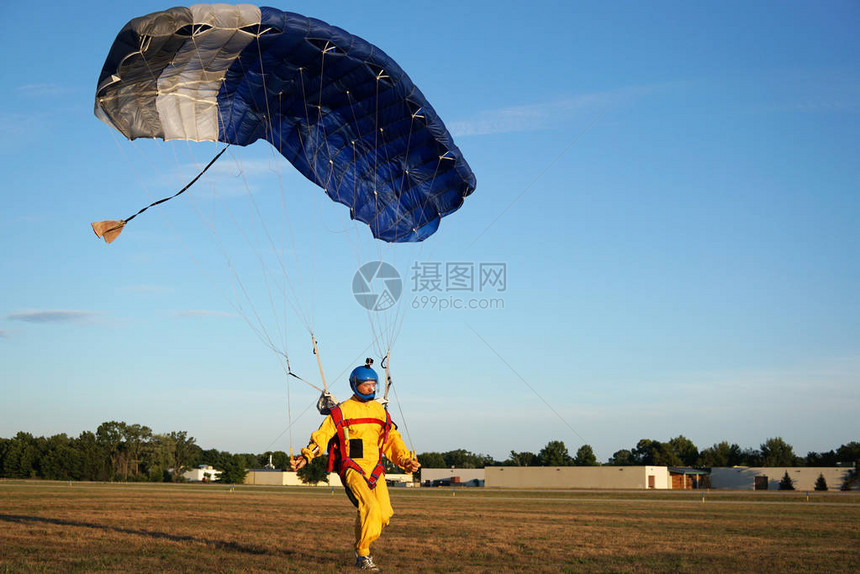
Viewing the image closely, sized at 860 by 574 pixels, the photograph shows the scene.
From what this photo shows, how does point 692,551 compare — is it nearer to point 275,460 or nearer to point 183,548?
point 183,548

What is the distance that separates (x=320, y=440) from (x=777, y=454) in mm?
100417

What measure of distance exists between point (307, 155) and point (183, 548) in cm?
732

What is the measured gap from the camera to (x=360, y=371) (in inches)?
363

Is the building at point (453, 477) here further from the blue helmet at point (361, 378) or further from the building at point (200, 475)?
the blue helmet at point (361, 378)

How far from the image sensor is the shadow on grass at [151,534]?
10086 mm

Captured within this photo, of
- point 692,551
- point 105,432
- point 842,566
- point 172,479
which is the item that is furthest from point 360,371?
point 105,432

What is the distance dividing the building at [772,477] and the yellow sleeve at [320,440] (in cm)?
7041

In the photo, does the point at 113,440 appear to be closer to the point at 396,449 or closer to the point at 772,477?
the point at 772,477

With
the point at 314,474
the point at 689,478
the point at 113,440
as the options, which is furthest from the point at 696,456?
the point at 113,440

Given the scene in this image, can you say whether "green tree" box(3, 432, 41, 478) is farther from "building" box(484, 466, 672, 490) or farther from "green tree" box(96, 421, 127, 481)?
"building" box(484, 466, 672, 490)

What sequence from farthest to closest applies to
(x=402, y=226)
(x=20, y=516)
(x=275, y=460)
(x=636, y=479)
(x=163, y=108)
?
(x=275, y=460) → (x=636, y=479) → (x=20, y=516) → (x=402, y=226) → (x=163, y=108)

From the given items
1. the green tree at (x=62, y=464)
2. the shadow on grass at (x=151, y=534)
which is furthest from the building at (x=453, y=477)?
the shadow on grass at (x=151, y=534)

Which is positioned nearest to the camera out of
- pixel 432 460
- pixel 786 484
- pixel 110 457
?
pixel 786 484

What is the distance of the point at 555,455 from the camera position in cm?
9819
